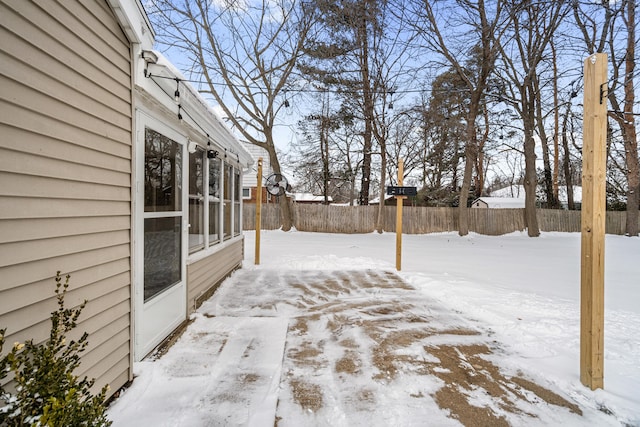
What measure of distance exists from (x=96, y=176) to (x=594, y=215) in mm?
Result: 3250

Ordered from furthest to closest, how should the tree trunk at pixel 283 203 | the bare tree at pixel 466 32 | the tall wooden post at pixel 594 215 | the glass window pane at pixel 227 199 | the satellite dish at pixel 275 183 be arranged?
the tree trunk at pixel 283 203 < the bare tree at pixel 466 32 < the satellite dish at pixel 275 183 < the glass window pane at pixel 227 199 < the tall wooden post at pixel 594 215

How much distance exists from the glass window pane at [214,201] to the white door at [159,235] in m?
0.94

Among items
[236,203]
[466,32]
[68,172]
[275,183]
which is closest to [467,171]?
[466,32]

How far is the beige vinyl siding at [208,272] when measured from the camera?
3.42 m

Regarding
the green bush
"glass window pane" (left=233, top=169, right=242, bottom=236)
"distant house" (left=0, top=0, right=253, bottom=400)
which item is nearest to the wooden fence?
"glass window pane" (left=233, top=169, right=242, bottom=236)

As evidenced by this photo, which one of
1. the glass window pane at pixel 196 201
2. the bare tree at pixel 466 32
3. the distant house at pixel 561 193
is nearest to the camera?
the glass window pane at pixel 196 201

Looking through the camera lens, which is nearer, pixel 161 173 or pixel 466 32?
pixel 161 173

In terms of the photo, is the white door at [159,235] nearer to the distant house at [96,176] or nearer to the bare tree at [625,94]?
the distant house at [96,176]

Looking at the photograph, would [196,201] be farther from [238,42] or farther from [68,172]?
[238,42]

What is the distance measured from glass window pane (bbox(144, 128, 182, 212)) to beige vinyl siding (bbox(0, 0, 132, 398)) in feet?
1.08

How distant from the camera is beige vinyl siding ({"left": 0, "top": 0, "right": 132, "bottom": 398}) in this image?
130cm

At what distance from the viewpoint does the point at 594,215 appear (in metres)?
2.13

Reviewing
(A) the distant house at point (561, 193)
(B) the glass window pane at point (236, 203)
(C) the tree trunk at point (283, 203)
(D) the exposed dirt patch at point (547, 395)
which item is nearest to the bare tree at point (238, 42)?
(C) the tree trunk at point (283, 203)

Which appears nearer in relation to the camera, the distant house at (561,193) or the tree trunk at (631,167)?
the tree trunk at (631,167)
